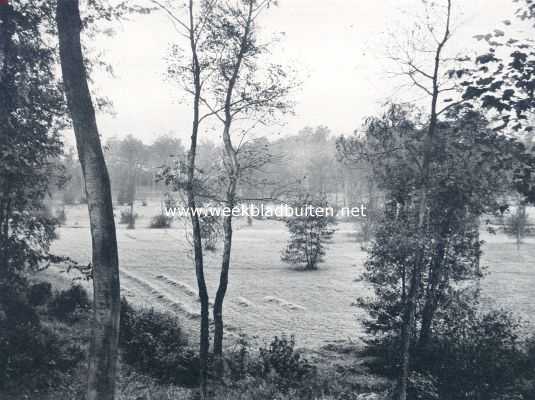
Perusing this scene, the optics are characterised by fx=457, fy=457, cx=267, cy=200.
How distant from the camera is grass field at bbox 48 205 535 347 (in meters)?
19.8

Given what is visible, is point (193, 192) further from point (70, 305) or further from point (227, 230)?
point (70, 305)

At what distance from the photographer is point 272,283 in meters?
28.1

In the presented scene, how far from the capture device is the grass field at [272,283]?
64.8 ft

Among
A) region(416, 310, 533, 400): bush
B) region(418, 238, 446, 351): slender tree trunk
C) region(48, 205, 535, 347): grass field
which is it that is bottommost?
region(48, 205, 535, 347): grass field

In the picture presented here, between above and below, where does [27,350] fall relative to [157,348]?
above

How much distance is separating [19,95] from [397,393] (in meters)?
11.3

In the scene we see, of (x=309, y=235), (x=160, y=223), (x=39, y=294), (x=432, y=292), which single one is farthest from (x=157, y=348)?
(x=160, y=223)

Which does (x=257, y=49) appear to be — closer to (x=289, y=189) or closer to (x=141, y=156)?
(x=289, y=189)

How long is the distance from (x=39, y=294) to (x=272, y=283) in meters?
13.6

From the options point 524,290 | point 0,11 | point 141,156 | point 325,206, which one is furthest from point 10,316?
point 141,156

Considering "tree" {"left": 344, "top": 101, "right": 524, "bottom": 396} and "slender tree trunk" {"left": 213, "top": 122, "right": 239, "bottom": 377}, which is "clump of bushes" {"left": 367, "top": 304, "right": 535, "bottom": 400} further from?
"slender tree trunk" {"left": 213, "top": 122, "right": 239, "bottom": 377}

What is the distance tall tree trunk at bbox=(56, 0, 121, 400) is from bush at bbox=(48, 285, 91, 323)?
1185cm

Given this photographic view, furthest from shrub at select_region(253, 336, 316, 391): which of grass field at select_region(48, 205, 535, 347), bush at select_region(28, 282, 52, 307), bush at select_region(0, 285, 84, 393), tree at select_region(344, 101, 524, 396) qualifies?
bush at select_region(28, 282, 52, 307)

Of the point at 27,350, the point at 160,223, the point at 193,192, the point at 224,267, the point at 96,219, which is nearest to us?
the point at 96,219
